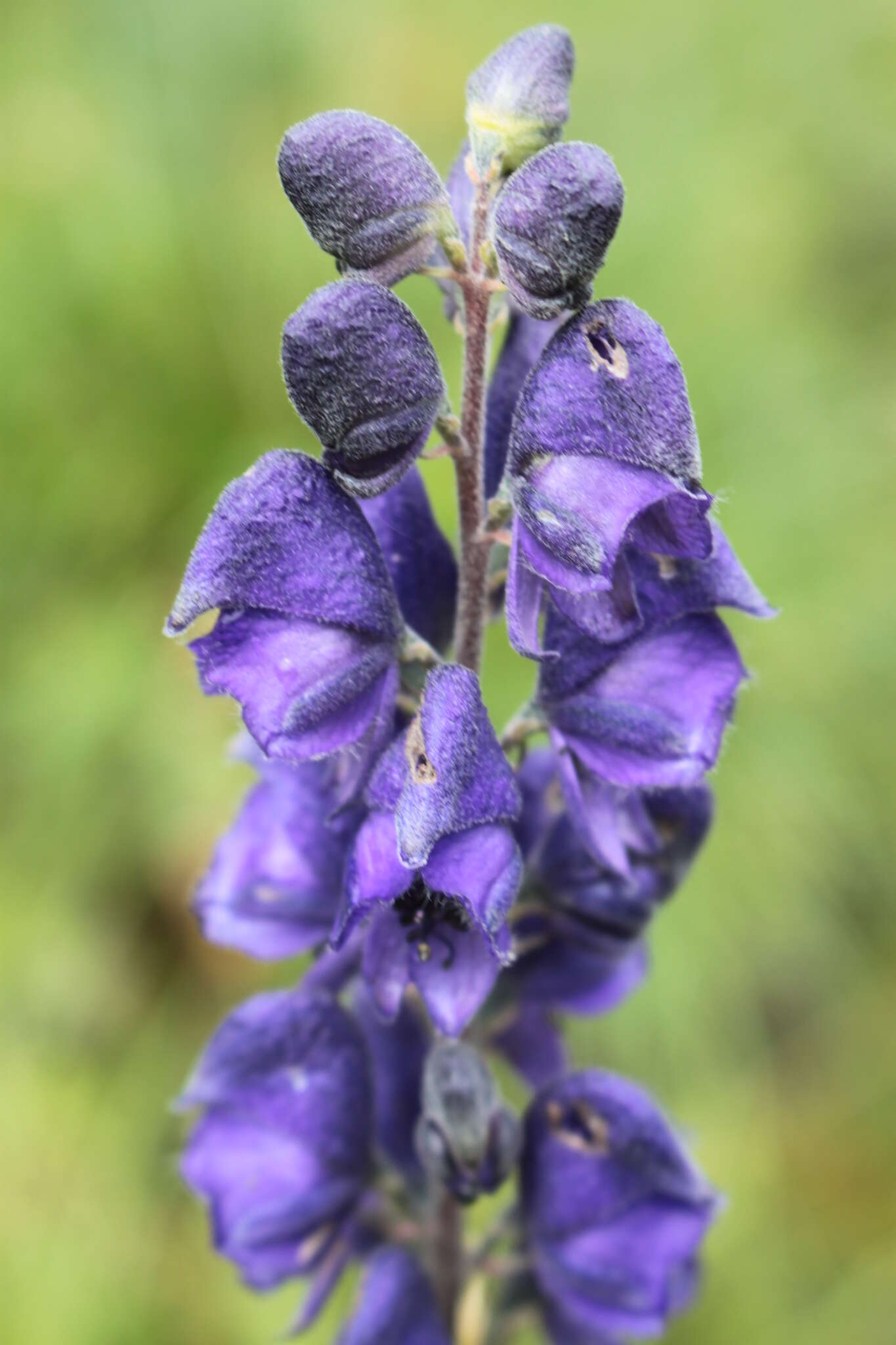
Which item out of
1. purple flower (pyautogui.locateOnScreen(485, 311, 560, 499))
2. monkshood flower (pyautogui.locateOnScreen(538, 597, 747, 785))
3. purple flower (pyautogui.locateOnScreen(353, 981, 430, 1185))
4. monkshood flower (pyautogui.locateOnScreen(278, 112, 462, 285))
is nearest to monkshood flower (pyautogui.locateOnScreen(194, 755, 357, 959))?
purple flower (pyautogui.locateOnScreen(353, 981, 430, 1185))

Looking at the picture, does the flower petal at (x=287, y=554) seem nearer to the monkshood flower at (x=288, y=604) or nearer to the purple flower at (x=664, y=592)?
the monkshood flower at (x=288, y=604)

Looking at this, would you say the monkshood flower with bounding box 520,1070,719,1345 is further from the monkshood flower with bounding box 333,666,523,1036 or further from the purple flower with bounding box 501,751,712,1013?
the monkshood flower with bounding box 333,666,523,1036

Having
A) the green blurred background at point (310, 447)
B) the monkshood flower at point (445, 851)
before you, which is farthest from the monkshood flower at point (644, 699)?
the green blurred background at point (310, 447)

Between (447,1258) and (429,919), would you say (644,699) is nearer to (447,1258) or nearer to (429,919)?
(429,919)

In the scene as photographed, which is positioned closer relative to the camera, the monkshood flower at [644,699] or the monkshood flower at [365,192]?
the monkshood flower at [365,192]

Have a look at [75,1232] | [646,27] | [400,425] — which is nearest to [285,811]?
[400,425]

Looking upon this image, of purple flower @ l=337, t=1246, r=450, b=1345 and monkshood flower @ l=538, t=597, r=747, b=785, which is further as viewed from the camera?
purple flower @ l=337, t=1246, r=450, b=1345

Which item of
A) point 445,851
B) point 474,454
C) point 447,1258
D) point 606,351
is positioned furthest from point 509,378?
point 447,1258
